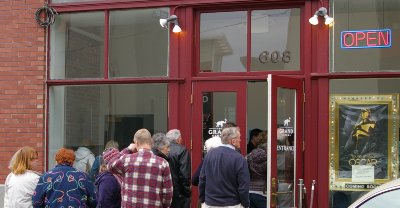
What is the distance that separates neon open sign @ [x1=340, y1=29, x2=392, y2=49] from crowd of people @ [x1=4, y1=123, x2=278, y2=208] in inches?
78.4

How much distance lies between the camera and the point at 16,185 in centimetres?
694

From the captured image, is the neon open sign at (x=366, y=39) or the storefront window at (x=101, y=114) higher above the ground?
the neon open sign at (x=366, y=39)

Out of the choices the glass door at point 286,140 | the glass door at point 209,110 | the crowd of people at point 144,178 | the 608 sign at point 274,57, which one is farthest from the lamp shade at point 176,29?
the glass door at point 286,140

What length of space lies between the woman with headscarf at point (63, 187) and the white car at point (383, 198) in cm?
308

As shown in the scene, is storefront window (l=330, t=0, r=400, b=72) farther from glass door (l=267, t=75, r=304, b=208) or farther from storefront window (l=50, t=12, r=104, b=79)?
storefront window (l=50, t=12, r=104, b=79)

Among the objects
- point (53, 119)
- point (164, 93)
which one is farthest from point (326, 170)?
point (53, 119)

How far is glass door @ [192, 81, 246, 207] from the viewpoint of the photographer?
880cm

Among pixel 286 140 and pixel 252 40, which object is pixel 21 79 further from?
pixel 286 140

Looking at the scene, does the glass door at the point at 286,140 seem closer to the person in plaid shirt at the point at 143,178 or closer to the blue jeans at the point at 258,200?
the blue jeans at the point at 258,200

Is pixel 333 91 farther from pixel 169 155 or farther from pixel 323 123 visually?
pixel 169 155

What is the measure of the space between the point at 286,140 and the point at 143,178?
2.66 metres

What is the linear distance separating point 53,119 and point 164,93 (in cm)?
187

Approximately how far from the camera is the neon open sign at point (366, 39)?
8.34 m

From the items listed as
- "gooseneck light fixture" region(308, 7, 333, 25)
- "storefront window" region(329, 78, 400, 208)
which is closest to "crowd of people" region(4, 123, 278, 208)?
"storefront window" region(329, 78, 400, 208)
